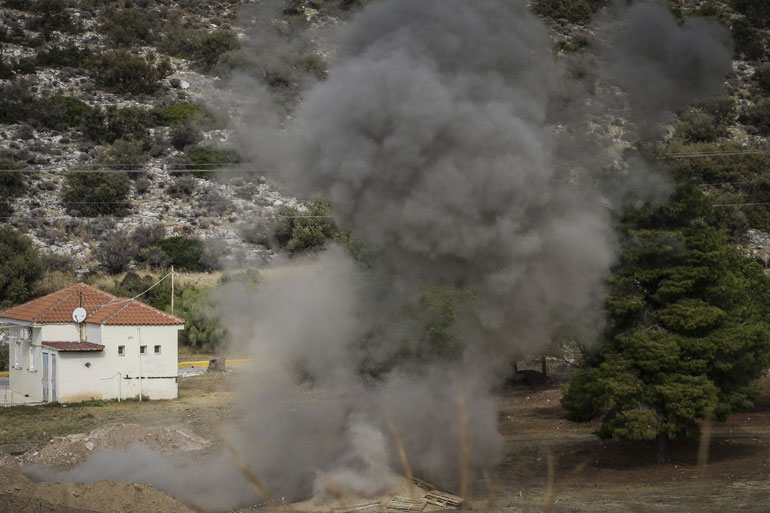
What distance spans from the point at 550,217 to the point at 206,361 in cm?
2659

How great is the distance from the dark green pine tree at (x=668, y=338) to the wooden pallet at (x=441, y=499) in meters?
4.44

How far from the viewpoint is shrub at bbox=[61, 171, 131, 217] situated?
5338 centimetres

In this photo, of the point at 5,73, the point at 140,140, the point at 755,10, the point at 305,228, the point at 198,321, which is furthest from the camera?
the point at 5,73

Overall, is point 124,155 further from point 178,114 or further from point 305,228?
point 305,228

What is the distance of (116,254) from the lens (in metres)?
48.1

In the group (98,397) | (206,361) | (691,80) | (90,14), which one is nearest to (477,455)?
(691,80)

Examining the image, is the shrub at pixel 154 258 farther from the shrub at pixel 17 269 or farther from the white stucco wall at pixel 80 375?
the white stucco wall at pixel 80 375

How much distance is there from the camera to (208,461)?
20203mm

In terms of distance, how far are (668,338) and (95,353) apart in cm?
1956

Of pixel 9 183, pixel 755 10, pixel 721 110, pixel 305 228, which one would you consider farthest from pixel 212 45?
pixel 9 183

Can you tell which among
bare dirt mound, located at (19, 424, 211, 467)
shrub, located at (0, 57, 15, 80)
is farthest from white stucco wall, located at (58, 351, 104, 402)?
shrub, located at (0, 57, 15, 80)

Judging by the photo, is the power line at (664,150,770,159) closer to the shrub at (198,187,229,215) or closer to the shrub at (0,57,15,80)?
the shrub at (198,187,229,215)

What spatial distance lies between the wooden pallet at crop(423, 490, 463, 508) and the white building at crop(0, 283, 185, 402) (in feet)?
55.2

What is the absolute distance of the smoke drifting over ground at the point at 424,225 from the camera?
15.6 meters
